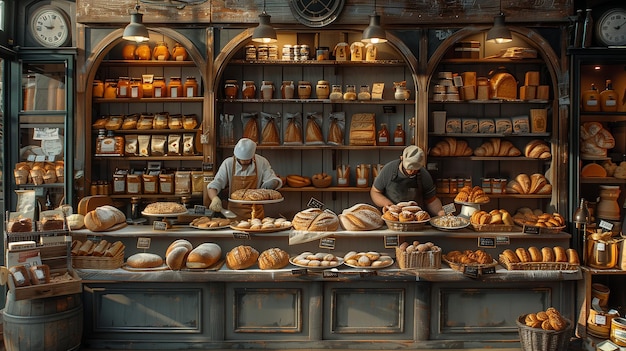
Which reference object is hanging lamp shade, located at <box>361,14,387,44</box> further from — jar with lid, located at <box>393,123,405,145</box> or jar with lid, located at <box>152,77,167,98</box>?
jar with lid, located at <box>152,77,167,98</box>

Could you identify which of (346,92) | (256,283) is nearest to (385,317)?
(256,283)

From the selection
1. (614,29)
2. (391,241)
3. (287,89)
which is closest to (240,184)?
(287,89)

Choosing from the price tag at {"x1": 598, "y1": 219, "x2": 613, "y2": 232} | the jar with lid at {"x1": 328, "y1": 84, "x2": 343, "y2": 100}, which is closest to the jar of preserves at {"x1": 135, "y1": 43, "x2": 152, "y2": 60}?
the jar with lid at {"x1": 328, "y1": 84, "x2": 343, "y2": 100}

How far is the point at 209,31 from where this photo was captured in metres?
4.95

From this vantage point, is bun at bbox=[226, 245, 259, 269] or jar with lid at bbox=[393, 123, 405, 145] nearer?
bun at bbox=[226, 245, 259, 269]

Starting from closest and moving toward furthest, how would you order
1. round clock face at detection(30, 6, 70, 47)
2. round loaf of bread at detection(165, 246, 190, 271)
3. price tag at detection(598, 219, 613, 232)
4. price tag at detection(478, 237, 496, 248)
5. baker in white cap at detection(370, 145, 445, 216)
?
round loaf of bread at detection(165, 246, 190, 271) < price tag at detection(478, 237, 496, 248) < price tag at detection(598, 219, 613, 232) < baker in white cap at detection(370, 145, 445, 216) < round clock face at detection(30, 6, 70, 47)

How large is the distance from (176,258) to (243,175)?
1.29 meters

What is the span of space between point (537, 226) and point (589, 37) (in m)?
1.88

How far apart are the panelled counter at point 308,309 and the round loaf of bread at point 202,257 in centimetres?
12

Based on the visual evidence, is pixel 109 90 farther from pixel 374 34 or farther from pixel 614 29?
pixel 614 29

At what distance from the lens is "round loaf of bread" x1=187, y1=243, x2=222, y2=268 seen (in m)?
3.63

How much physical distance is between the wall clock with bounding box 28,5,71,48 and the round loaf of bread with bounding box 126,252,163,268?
241 centimetres

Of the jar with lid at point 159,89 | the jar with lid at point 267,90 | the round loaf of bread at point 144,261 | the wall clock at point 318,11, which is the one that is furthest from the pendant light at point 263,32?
the round loaf of bread at point 144,261

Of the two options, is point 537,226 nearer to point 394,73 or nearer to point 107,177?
point 394,73
